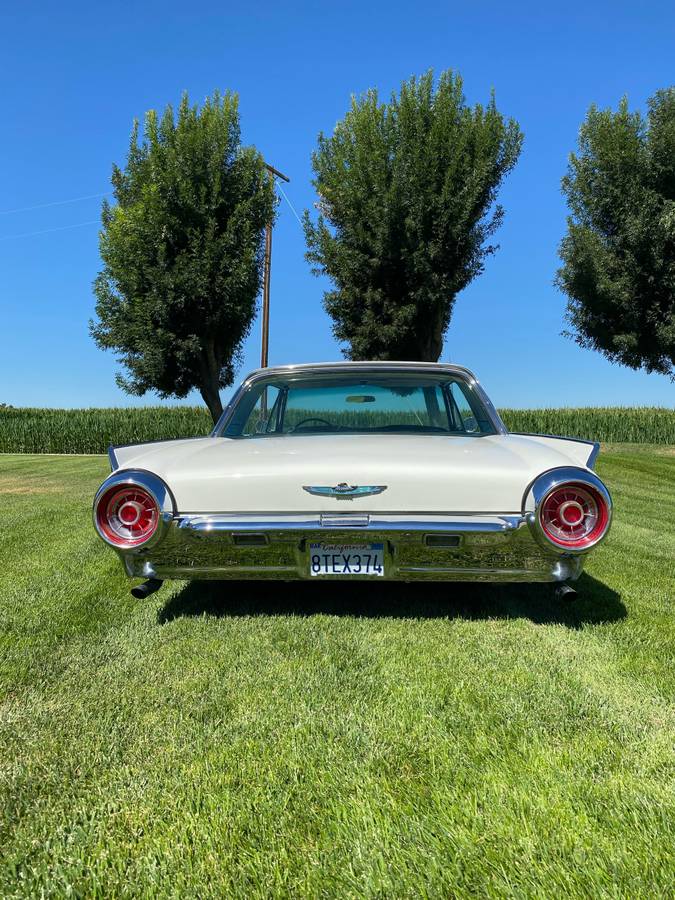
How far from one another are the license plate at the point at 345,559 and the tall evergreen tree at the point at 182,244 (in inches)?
547

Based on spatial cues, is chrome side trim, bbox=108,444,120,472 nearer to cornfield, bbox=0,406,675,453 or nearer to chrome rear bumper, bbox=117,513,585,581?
chrome rear bumper, bbox=117,513,585,581

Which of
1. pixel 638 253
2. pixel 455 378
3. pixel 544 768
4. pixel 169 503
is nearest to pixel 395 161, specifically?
pixel 638 253

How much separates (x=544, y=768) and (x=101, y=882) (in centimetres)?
131

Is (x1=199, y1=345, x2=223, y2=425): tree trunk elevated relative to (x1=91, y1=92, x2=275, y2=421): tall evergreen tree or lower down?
lower down

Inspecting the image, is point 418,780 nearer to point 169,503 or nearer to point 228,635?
point 228,635

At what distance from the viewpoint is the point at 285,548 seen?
9.36 ft

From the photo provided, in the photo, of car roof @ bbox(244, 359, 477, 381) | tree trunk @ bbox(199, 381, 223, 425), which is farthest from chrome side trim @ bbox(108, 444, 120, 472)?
tree trunk @ bbox(199, 381, 223, 425)

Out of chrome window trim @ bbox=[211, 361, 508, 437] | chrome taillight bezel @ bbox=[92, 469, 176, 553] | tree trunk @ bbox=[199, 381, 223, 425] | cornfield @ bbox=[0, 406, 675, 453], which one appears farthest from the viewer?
cornfield @ bbox=[0, 406, 675, 453]

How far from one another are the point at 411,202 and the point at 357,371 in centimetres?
1347

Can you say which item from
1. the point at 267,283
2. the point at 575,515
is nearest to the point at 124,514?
the point at 575,515

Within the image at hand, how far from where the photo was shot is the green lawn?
1.47 metres

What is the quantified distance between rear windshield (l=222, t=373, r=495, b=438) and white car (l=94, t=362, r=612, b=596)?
0.78 meters

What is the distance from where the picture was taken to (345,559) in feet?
9.47

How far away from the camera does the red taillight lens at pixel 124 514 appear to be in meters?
2.92
